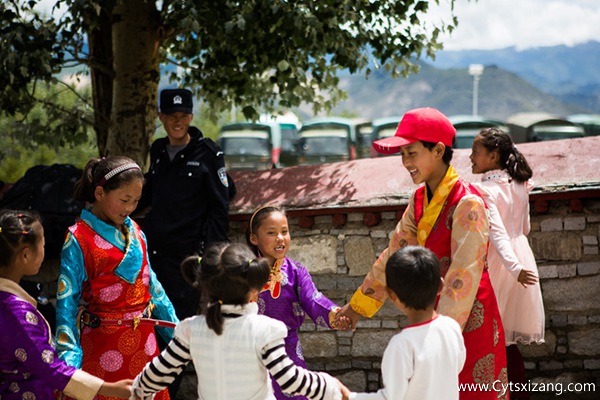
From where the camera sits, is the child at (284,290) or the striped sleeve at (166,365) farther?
the child at (284,290)

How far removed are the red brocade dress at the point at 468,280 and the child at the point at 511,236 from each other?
106cm

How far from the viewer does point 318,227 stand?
6.12 meters

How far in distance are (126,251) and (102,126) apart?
173 inches

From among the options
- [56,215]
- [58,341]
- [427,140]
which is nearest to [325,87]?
[56,215]

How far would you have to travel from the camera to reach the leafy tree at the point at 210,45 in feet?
22.4

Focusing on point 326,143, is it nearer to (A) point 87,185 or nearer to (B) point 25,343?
(A) point 87,185

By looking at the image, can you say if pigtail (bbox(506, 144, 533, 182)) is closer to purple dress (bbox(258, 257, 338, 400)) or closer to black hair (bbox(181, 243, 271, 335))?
purple dress (bbox(258, 257, 338, 400))

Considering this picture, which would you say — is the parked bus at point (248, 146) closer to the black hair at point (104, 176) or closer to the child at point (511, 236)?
the child at point (511, 236)

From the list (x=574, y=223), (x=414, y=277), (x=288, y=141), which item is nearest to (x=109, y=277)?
(x=414, y=277)

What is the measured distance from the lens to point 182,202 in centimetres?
532

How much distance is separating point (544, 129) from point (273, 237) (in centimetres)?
1864

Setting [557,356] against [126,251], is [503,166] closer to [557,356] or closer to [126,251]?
[557,356]

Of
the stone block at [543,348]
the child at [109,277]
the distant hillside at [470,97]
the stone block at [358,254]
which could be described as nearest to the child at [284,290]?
the child at [109,277]

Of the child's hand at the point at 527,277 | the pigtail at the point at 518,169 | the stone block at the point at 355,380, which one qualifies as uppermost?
the pigtail at the point at 518,169
